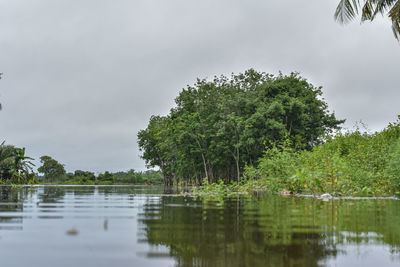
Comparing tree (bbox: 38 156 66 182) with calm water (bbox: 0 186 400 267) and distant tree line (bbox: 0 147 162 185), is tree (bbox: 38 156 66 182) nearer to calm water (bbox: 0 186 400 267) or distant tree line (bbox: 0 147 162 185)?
distant tree line (bbox: 0 147 162 185)

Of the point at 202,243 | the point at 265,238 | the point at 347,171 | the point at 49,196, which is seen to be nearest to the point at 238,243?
the point at 202,243

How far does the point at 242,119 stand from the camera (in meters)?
34.7

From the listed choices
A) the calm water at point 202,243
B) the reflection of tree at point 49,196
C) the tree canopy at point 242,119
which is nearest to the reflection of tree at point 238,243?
the calm water at point 202,243

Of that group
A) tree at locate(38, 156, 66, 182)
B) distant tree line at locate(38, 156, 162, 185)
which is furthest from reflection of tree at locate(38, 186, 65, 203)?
tree at locate(38, 156, 66, 182)

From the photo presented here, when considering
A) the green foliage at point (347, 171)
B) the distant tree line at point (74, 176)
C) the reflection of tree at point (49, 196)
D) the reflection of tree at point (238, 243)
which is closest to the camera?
the reflection of tree at point (238, 243)

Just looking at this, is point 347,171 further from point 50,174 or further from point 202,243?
point 50,174

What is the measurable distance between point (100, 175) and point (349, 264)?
87.4 meters

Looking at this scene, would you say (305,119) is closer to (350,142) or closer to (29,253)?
(350,142)

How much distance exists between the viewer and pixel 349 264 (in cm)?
300

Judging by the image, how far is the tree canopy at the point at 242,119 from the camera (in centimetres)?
3356

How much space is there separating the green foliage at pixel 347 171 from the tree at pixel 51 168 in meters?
75.8

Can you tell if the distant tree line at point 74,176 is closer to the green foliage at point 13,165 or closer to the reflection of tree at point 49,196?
the green foliage at point 13,165

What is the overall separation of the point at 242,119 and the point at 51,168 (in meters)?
65.1

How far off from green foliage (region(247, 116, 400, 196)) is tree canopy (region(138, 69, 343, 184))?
14.1 meters
